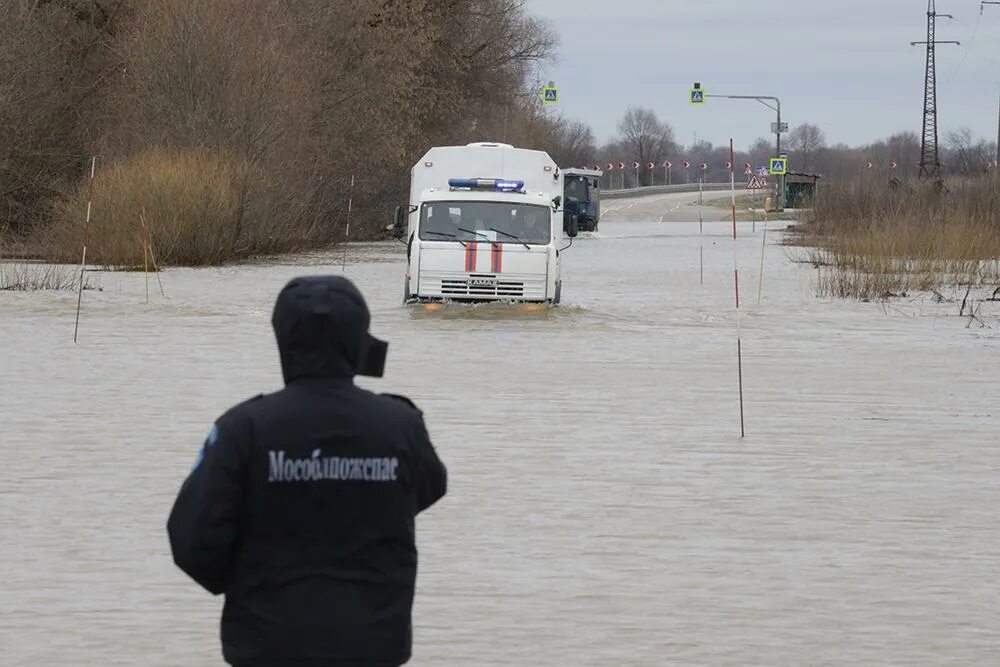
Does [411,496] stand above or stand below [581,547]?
above

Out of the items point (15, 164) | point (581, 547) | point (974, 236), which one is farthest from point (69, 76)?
point (581, 547)

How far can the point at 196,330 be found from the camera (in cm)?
2550

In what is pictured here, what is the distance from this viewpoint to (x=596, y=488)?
12242 millimetres

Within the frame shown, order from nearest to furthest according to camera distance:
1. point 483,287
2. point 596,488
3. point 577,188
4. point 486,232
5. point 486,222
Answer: point 596,488, point 483,287, point 486,232, point 486,222, point 577,188

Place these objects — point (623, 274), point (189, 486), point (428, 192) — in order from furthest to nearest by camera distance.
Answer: point (623, 274) → point (428, 192) → point (189, 486)

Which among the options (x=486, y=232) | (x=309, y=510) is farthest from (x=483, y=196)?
(x=309, y=510)

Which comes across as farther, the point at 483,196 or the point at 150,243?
the point at 150,243

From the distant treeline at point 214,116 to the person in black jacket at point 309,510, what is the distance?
1480 inches

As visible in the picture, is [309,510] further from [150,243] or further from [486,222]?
[150,243]

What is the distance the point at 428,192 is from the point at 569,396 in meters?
10.8

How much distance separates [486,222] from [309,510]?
2378 centimetres

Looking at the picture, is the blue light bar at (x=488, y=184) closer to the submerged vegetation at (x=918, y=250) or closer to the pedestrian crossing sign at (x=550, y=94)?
the submerged vegetation at (x=918, y=250)

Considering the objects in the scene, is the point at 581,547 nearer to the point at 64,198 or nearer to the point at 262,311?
the point at 262,311

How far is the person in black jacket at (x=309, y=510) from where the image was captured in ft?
14.1
